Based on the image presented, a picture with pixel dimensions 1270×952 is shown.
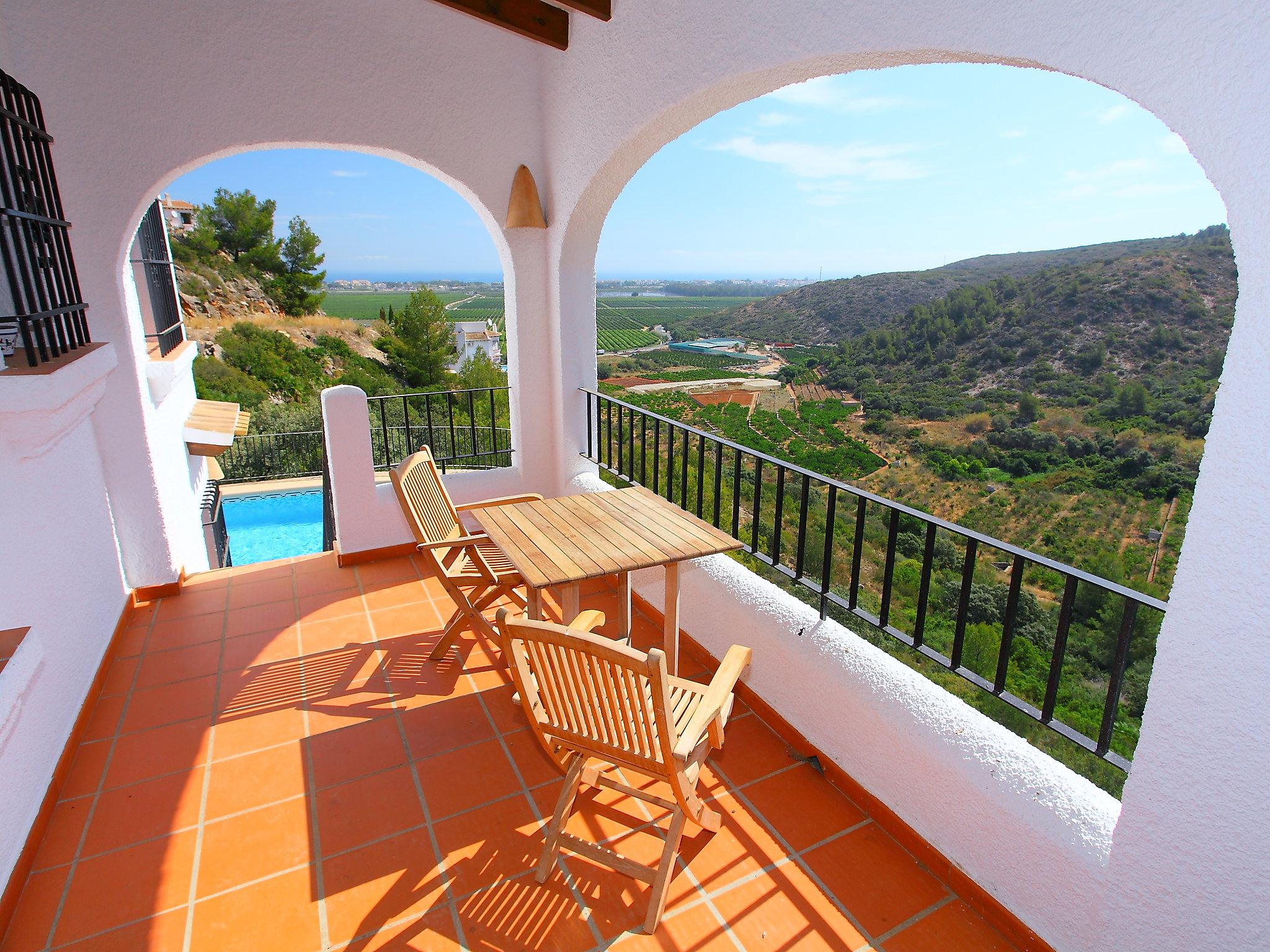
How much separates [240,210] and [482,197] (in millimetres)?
30722

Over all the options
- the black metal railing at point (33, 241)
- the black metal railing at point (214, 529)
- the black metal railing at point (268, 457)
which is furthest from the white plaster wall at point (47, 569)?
the black metal railing at point (268, 457)

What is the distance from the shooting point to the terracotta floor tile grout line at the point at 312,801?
1.95 m

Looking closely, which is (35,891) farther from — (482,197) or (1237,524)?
(482,197)

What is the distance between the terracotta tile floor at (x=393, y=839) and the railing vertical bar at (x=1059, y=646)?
25.9 inches

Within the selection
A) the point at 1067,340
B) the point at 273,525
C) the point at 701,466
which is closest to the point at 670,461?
the point at 701,466

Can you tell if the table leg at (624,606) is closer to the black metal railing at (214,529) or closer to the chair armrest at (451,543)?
the chair armrest at (451,543)

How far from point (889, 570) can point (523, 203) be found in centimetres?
319

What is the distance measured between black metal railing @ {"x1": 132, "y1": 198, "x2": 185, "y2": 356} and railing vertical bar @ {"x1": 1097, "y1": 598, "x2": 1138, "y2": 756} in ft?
20.1

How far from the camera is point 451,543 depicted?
10.1 ft

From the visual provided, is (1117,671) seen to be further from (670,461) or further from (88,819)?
(88,819)

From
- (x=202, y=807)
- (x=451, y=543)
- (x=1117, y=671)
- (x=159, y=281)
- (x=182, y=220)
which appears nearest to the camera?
(x=1117, y=671)

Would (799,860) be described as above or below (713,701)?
below

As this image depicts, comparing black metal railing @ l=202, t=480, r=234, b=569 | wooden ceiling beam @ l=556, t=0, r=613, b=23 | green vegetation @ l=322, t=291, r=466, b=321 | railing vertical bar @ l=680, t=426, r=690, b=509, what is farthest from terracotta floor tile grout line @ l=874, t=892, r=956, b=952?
green vegetation @ l=322, t=291, r=466, b=321

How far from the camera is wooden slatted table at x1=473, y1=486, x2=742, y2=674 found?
248 cm
